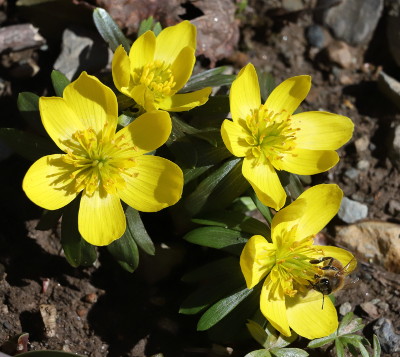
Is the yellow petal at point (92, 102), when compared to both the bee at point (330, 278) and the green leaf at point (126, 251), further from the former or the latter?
the bee at point (330, 278)

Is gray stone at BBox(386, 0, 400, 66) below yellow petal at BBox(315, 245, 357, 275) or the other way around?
the other way around

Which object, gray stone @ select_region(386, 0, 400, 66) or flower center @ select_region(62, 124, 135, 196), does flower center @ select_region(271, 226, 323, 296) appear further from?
gray stone @ select_region(386, 0, 400, 66)

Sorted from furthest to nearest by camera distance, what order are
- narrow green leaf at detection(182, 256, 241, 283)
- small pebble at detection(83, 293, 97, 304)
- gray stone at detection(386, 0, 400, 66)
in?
gray stone at detection(386, 0, 400, 66), small pebble at detection(83, 293, 97, 304), narrow green leaf at detection(182, 256, 241, 283)

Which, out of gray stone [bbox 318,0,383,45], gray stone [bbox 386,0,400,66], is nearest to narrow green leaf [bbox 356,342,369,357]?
gray stone [bbox 386,0,400,66]

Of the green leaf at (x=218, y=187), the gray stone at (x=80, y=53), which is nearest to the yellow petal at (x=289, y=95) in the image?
the green leaf at (x=218, y=187)

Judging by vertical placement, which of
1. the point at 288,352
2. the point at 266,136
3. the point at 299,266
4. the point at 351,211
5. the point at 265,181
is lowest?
the point at 288,352

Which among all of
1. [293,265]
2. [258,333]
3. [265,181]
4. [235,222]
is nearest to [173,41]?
[265,181]

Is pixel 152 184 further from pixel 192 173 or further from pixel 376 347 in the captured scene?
pixel 376 347
